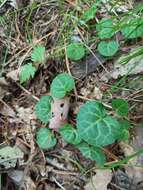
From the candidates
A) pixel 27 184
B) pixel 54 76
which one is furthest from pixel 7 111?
pixel 27 184

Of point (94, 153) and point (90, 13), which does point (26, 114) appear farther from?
point (90, 13)

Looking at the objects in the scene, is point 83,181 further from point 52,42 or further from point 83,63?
point 52,42

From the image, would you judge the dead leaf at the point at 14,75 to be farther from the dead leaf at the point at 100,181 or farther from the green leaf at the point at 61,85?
the dead leaf at the point at 100,181

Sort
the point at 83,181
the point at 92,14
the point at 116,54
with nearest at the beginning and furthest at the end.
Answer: the point at 83,181 < the point at 116,54 < the point at 92,14

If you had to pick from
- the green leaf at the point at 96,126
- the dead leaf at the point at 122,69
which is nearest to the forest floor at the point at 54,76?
the dead leaf at the point at 122,69

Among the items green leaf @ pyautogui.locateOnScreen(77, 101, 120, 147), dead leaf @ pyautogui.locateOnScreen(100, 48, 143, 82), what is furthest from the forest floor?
green leaf @ pyautogui.locateOnScreen(77, 101, 120, 147)

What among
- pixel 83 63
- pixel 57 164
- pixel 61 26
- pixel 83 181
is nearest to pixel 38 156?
pixel 57 164
